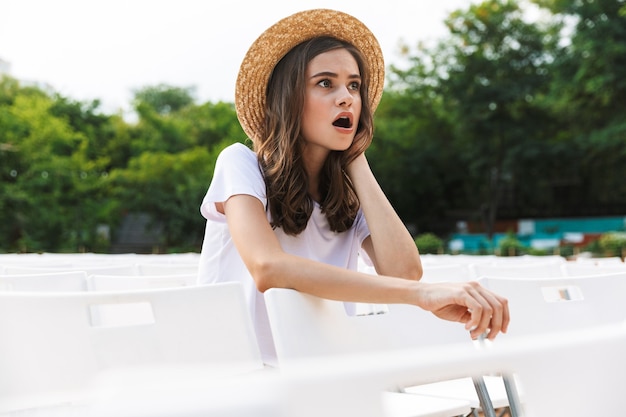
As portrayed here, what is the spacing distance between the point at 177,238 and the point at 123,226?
5507 millimetres

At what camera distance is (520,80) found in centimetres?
2553

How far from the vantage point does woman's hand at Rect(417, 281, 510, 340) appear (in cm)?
A: 133

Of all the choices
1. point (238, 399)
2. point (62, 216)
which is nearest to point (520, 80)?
point (62, 216)

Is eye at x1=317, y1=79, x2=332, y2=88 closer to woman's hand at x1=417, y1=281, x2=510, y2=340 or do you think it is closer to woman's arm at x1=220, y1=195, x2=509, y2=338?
woman's arm at x1=220, y1=195, x2=509, y2=338

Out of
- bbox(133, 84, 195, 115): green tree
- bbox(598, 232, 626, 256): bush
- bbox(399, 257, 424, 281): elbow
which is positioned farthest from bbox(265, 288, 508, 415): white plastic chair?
bbox(133, 84, 195, 115): green tree

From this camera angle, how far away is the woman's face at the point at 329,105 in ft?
6.33

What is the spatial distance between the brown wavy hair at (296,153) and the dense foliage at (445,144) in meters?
21.1

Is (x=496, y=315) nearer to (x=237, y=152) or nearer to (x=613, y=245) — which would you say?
(x=237, y=152)

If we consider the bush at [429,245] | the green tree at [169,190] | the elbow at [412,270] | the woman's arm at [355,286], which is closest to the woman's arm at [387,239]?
the elbow at [412,270]

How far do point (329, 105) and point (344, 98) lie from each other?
0.04 m

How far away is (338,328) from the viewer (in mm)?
1445

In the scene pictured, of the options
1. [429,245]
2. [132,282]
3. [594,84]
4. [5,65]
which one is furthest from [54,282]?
[5,65]

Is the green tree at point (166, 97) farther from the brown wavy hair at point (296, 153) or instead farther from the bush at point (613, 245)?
the brown wavy hair at point (296, 153)

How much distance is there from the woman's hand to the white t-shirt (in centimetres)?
49
